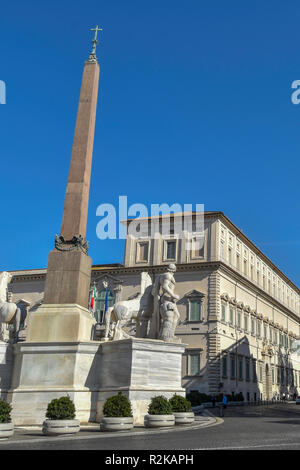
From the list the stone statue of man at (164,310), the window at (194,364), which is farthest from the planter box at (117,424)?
the window at (194,364)

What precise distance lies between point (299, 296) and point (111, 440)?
225 ft

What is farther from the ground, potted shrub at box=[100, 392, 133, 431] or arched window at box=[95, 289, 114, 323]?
arched window at box=[95, 289, 114, 323]

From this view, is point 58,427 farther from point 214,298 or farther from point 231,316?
point 231,316

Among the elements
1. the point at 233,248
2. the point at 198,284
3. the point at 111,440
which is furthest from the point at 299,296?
the point at 111,440

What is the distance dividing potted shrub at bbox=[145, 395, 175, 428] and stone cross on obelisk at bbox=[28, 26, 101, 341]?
3214mm

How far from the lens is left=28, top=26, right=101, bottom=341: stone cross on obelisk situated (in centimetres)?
1594

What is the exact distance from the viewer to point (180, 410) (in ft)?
49.1

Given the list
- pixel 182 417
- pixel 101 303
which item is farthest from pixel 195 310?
pixel 182 417

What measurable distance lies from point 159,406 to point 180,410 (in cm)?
131

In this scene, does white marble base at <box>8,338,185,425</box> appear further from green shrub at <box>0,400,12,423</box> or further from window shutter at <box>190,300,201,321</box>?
window shutter at <box>190,300,201,321</box>

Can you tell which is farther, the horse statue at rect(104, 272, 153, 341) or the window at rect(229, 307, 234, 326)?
the window at rect(229, 307, 234, 326)

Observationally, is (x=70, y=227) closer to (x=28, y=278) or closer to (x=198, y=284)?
(x=198, y=284)

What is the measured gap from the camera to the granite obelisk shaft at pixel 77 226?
16562 millimetres

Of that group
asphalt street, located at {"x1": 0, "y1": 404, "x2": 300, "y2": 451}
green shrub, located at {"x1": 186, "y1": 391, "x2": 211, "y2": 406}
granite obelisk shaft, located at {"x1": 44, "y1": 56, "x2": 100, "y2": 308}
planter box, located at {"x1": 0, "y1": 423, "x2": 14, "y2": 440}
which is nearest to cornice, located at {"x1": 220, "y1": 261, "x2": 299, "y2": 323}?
green shrub, located at {"x1": 186, "y1": 391, "x2": 211, "y2": 406}
